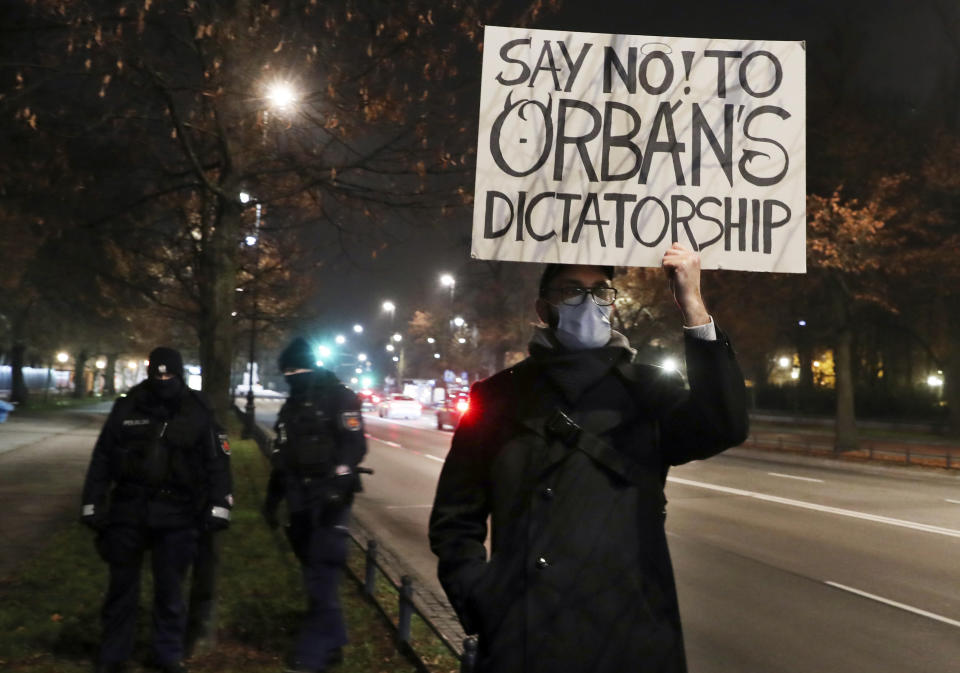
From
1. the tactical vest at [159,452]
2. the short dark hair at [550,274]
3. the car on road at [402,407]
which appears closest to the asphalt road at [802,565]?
the tactical vest at [159,452]

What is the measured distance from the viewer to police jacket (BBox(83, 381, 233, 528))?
5.52 meters

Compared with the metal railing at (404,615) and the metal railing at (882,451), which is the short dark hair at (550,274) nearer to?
the metal railing at (404,615)

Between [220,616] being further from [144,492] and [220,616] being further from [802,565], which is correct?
[802,565]

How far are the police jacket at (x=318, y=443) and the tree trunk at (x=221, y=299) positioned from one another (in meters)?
2.32

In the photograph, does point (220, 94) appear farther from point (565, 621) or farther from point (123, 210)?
point (565, 621)

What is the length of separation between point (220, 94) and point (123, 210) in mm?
2098

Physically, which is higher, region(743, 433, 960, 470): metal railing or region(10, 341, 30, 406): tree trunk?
region(10, 341, 30, 406): tree trunk

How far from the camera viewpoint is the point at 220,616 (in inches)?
285

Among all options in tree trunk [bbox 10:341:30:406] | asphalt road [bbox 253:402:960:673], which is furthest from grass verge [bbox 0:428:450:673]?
tree trunk [bbox 10:341:30:406]

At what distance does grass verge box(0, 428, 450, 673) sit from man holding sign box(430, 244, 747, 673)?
372cm

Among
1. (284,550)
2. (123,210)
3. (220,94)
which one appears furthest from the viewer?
(284,550)

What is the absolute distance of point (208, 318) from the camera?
27.3 feet

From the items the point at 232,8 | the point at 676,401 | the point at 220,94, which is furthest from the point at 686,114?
the point at 232,8

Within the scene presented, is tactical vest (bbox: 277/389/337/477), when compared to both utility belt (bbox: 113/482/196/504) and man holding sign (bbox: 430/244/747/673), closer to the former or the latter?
utility belt (bbox: 113/482/196/504)
